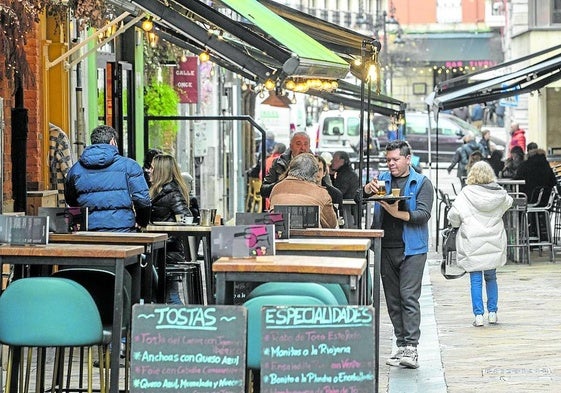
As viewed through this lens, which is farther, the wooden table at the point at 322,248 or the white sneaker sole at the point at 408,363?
the white sneaker sole at the point at 408,363

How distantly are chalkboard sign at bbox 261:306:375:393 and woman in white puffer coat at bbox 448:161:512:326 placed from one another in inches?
277

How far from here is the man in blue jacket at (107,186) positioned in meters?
11.1

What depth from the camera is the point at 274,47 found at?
1181 centimetres

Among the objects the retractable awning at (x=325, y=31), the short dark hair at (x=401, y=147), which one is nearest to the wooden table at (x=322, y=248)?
the short dark hair at (x=401, y=147)

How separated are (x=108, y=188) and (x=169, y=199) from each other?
6.22ft

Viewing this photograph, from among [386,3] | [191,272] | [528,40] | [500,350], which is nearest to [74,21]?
[191,272]

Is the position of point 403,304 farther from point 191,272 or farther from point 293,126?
point 293,126

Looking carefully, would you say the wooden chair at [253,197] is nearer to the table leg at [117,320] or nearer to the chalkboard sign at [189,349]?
the table leg at [117,320]

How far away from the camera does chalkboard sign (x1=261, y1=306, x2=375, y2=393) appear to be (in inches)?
288

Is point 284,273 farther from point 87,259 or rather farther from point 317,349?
point 87,259

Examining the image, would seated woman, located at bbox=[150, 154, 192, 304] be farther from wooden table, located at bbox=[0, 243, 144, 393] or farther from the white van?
the white van

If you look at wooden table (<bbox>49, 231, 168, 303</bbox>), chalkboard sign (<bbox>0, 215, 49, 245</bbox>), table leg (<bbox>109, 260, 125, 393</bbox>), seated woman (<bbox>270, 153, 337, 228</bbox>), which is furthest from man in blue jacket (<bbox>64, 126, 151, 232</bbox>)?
table leg (<bbox>109, 260, 125, 393</bbox>)

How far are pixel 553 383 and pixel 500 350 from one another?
1.77m

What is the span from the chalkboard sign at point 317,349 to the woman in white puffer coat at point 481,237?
23.1 feet
